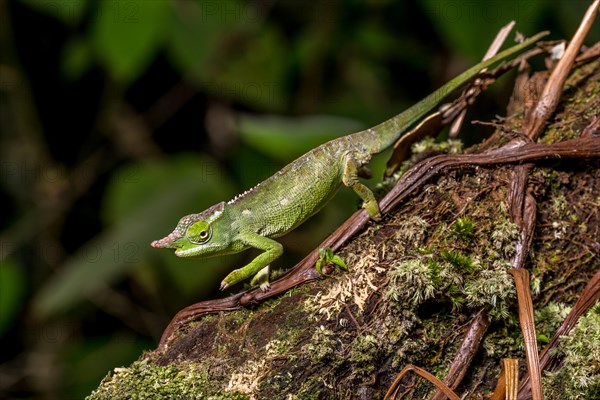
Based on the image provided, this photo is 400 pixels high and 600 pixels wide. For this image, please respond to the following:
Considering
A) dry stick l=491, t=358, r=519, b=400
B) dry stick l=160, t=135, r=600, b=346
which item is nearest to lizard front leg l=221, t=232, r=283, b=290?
dry stick l=160, t=135, r=600, b=346

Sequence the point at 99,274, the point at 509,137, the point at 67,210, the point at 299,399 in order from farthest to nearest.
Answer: the point at 67,210
the point at 99,274
the point at 509,137
the point at 299,399

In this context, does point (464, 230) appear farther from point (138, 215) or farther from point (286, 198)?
point (138, 215)

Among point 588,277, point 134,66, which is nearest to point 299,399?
point 588,277

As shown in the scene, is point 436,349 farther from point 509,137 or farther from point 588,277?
point 509,137

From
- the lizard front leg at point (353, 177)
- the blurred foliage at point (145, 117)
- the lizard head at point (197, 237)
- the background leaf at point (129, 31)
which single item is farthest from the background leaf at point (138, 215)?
the lizard front leg at point (353, 177)

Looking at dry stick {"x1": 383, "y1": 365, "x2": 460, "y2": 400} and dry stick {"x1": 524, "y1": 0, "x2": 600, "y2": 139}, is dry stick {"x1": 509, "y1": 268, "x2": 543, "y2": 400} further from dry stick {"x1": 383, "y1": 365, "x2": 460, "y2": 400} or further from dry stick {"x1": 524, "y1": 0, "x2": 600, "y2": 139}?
dry stick {"x1": 524, "y1": 0, "x2": 600, "y2": 139}

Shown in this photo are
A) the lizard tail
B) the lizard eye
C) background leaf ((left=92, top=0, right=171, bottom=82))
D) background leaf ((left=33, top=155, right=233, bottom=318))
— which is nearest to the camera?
the lizard eye

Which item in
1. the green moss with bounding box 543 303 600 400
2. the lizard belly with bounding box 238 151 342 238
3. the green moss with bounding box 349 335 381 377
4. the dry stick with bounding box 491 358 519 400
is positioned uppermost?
the lizard belly with bounding box 238 151 342 238
